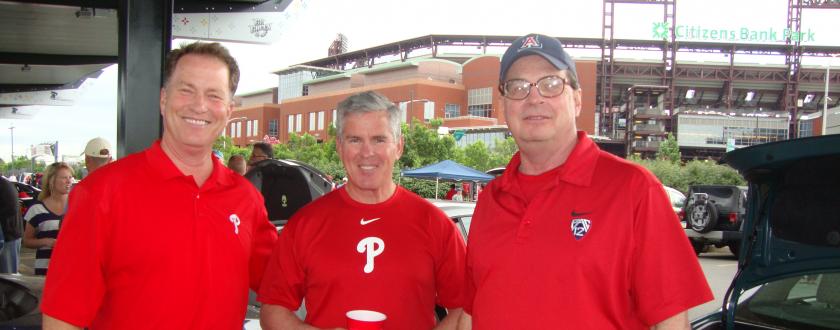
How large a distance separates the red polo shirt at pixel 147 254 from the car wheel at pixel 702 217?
1368cm

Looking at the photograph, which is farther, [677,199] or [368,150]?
[677,199]

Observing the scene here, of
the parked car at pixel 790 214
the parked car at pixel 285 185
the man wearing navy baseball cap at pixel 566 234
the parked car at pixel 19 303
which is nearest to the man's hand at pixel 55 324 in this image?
the man wearing navy baseball cap at pixel 566 234

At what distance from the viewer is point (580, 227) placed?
1989 mm

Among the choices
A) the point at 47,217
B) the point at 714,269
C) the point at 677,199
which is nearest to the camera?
the point at 47,217

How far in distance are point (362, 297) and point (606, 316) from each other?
3.04 feet

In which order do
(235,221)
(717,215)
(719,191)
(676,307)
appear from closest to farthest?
1. (676,307)
2. (235,221)
3. (717,215)
4. (719,191)

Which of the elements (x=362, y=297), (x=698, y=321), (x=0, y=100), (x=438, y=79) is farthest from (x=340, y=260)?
(x=438, y=79)

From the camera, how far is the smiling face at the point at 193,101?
2.20 meters

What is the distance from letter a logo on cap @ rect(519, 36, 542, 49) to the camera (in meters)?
2.17

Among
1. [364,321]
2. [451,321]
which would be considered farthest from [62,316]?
[451,321]

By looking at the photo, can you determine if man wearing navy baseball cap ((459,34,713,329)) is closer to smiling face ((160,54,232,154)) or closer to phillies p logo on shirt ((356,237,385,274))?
phillies p logo on shirt ((356,237,385,274))

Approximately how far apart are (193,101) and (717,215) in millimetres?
14010

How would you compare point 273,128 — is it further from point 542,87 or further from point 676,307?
point 676,307

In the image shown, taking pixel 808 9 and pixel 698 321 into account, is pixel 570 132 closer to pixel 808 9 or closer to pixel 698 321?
pixel 698 321
